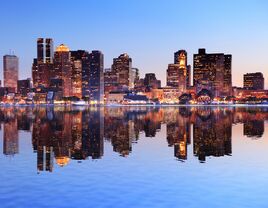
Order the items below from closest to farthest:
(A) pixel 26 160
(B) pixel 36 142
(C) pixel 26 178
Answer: (C) pixel 26 178, (A) pixel 26 160, (B) pixel 36 142

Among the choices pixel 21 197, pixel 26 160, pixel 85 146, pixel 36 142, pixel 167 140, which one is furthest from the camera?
pixel 167 140

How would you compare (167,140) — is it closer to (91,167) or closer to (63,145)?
(63,145)

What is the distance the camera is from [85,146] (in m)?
47.3

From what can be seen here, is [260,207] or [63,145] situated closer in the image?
[260,207]

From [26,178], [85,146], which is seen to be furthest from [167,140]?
[26,178]

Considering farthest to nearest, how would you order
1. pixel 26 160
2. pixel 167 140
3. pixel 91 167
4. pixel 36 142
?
1. pixel 167 140
2. pixel 36 142
3. pixel 26 160
4. pixel 91 167

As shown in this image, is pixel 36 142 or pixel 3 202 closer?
pixel 3 202

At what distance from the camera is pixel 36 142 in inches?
2000

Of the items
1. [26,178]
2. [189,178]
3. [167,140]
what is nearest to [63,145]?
[167,140]

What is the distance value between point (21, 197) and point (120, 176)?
8365 mm

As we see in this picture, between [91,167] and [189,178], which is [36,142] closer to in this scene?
[91,167]

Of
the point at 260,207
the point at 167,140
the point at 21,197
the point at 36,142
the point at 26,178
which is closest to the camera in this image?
the point at 260,207

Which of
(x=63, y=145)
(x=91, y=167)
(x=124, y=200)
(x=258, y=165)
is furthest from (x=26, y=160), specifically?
(x=258, y=165)

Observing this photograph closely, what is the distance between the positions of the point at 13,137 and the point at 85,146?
15.2m
